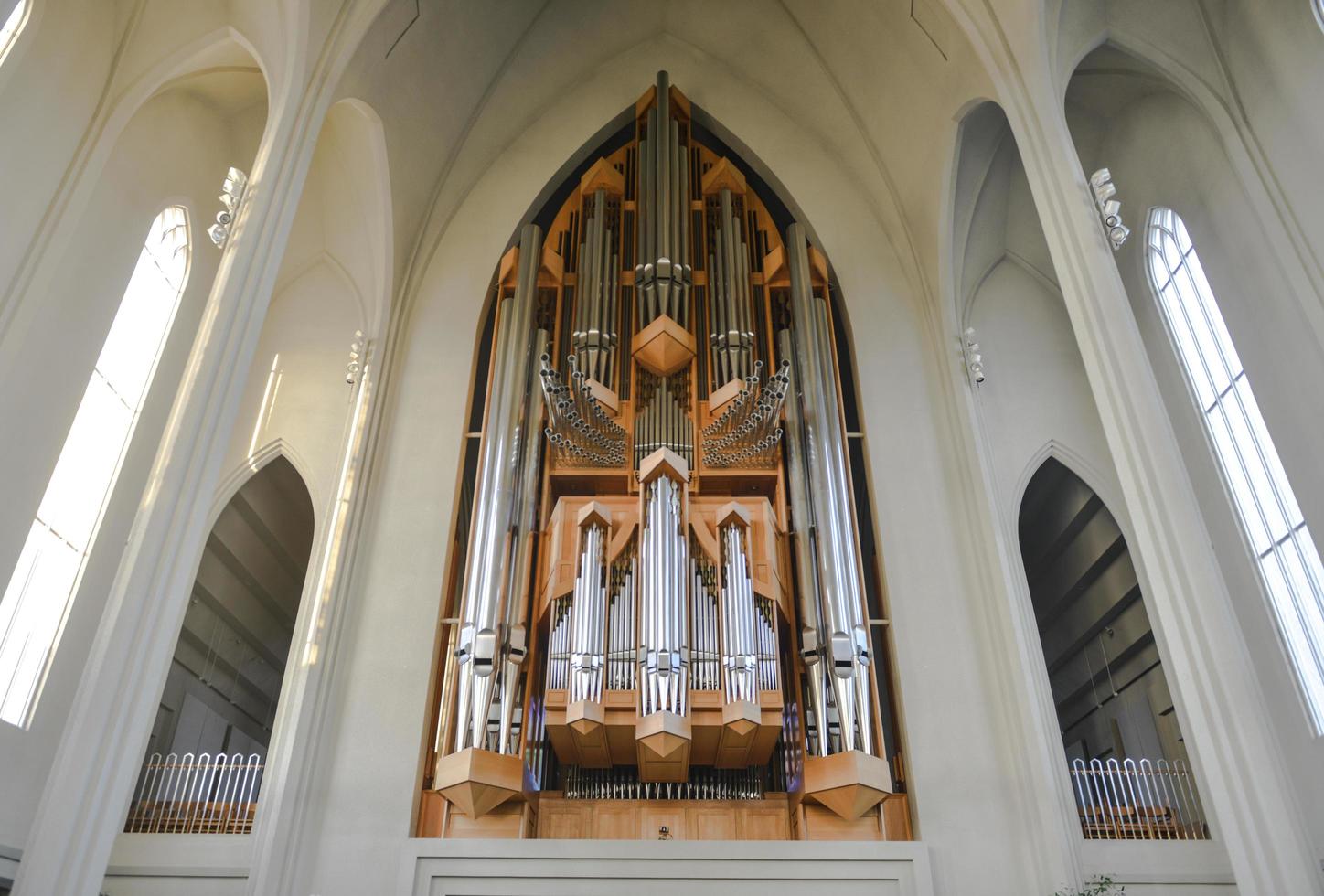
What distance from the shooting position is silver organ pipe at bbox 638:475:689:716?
24.5ft

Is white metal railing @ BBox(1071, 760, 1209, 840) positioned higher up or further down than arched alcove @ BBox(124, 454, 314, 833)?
further down

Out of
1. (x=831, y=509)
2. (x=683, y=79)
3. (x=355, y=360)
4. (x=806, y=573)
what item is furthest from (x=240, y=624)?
(x=683, y=79)

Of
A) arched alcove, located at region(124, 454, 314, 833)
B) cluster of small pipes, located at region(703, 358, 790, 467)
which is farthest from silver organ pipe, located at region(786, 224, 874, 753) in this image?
arched alcove, located at region(124, 454, 314, 833)

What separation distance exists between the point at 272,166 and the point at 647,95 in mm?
5926

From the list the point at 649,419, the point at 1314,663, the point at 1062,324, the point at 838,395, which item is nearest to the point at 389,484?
the point at 649,419

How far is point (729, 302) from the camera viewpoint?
34.0 ft

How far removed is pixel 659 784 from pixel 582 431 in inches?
121

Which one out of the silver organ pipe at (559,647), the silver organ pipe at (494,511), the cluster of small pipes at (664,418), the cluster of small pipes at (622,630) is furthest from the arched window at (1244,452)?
the silver organ pipe at (494,511)

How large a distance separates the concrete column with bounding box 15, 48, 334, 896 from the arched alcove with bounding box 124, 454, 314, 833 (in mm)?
3459

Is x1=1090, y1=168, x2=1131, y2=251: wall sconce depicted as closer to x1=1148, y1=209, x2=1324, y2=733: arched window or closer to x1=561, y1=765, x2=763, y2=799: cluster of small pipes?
x1=1148, y1=209, x2=1324, y2=733: arched window

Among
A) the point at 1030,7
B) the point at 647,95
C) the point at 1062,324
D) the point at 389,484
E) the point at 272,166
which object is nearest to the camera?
the point at 272,166

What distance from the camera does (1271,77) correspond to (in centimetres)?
792

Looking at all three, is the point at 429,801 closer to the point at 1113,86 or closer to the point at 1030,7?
the point at 1030,7

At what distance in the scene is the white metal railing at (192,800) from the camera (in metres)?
7.77
